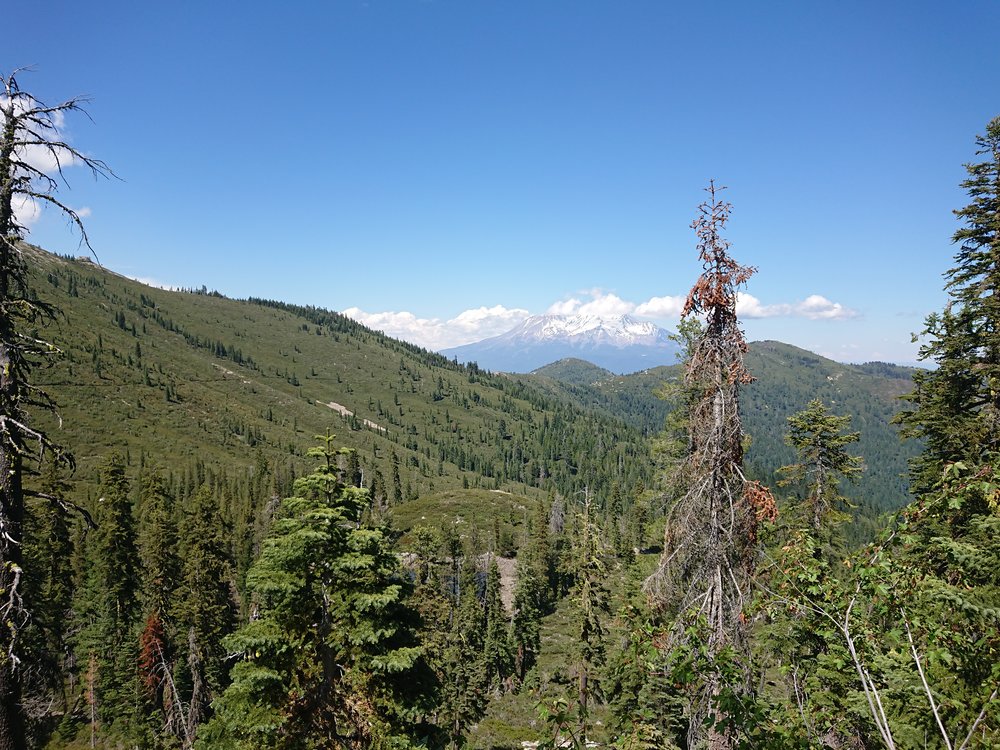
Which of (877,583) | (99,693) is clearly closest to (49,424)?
(99,693)

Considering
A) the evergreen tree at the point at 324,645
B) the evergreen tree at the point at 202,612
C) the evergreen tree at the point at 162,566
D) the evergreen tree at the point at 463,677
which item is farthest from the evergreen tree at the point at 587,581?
the evergreen tree at the point at 162,566

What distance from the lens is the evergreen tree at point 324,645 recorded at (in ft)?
40.5

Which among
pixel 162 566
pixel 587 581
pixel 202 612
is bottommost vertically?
pixel 202 612

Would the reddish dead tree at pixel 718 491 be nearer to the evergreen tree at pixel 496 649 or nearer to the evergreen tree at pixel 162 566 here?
the evergreen tree at pixel 162 566

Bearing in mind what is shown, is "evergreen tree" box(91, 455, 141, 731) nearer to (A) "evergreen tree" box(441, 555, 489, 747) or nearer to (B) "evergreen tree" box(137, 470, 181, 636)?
(B) "evergreen tree" box(137, 470, 181, 636)

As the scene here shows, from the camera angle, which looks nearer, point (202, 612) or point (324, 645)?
point (324, 645)

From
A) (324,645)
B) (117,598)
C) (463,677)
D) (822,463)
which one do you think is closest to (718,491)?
(324,645)

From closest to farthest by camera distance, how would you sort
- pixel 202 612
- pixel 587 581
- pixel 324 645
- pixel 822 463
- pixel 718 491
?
1. pixel 718 491
2. pixel 324 645
3. pixel 822 463
4. pixel 587 581
5. pixel 202 612

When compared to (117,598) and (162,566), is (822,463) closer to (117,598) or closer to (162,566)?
(162,566)

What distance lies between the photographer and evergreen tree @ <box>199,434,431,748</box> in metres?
12.4

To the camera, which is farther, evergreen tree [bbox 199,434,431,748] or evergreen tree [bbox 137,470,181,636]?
evergreen tree [bbox 137,470,181,636]

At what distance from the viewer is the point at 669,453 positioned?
21641 mm

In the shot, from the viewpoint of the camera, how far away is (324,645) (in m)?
13.1

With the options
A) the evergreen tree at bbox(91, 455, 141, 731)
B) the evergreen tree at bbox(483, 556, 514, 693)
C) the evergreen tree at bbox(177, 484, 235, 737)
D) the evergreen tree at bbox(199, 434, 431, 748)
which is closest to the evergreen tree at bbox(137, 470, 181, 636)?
the evergreen tree at bbox(177, 484, 235, 737)
